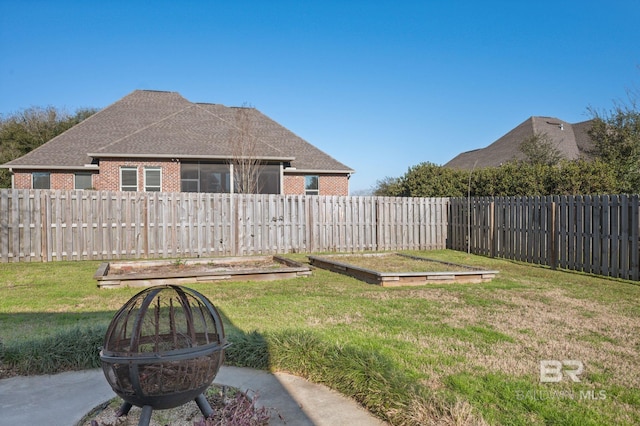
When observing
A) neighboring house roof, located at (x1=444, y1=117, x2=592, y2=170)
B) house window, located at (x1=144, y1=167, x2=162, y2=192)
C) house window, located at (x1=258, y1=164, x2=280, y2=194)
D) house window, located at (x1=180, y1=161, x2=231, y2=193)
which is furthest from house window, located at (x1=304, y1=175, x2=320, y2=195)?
neighboring house roof, located at (x1=444, y1=117, x2=592, y2=170)

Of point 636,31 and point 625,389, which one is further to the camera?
point 636,31

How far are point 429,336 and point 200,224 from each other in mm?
10254

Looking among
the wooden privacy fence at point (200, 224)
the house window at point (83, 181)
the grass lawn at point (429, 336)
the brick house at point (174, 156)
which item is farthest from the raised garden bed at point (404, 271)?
the house window at point (83, 181)

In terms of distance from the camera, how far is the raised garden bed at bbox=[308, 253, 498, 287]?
329 inches

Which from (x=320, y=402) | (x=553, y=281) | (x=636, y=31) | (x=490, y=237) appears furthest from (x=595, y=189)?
(x=320, y=402)

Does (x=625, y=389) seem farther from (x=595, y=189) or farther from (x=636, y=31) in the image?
(x=636, y=31)

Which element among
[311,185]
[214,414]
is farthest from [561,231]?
[311,185]

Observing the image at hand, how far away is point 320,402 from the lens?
10.5 feet

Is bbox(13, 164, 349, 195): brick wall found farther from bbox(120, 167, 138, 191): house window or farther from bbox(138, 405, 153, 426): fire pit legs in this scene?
bbox(138, 405, 153, 426): fire pit legs

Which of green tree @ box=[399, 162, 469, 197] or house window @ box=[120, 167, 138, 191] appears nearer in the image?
house window @ box=[120, 167, 138, 191]

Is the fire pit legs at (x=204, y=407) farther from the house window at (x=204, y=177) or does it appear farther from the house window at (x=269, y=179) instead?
the house window at (x=269, y=179)

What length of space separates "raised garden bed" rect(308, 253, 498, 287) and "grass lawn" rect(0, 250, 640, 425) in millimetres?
369

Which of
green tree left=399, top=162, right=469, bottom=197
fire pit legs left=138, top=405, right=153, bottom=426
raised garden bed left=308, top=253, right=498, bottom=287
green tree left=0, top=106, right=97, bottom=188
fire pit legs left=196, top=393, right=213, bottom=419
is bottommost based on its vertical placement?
raised garden bed left=308, top=253, right=498, bottom=287

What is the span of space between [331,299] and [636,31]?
1979 centimetres
